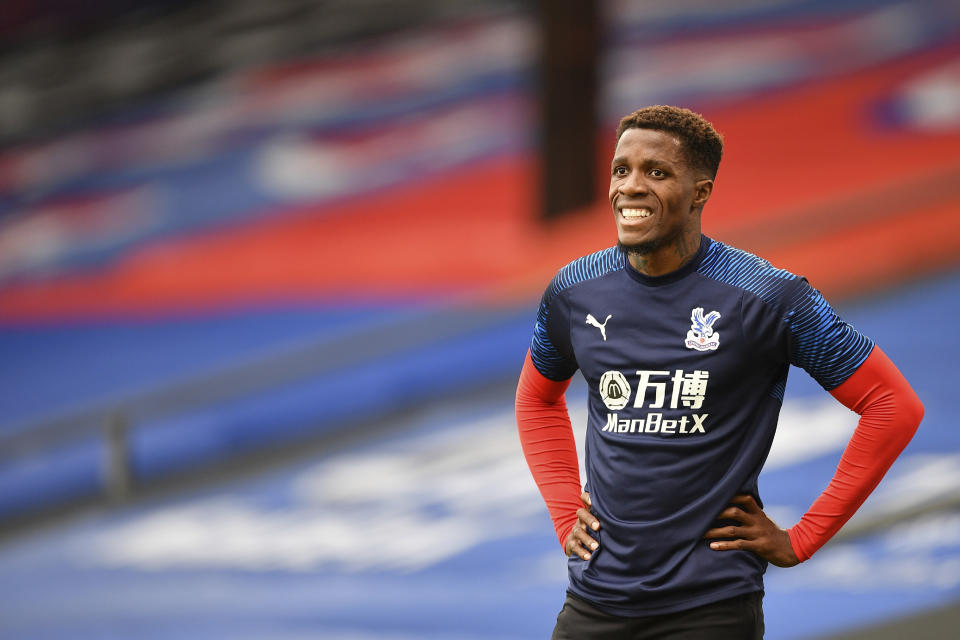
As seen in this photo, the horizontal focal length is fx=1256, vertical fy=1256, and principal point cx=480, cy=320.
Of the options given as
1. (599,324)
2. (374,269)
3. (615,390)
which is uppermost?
(374,269)

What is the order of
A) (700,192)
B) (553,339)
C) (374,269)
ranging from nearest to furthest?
(700,192)
(553,339)
(374,269)

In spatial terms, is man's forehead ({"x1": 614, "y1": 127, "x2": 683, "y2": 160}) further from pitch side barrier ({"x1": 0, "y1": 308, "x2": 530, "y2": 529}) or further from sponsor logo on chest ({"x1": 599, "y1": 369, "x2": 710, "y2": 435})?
pitch side barrier ({"x1": 0, "y1": 308, "x2": 530, "y2": 529})

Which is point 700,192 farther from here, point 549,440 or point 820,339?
point 549,440

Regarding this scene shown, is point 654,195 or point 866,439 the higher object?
point 654,195

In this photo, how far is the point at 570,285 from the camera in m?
2.14

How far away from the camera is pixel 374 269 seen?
283 inches

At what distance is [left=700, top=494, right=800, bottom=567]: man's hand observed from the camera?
6.40ft

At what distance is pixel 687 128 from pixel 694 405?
1.44 feet

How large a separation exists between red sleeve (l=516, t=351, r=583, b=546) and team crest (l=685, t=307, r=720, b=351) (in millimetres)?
398

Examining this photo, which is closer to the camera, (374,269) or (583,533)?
(583,533)

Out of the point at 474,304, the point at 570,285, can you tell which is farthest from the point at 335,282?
the point at 570,285

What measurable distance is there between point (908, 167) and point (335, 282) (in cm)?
317

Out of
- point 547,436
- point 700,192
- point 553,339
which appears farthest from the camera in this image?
point 547,436

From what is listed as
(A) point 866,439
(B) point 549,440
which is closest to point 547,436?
(B) point 549,440
